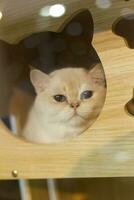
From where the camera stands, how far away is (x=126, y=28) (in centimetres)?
58

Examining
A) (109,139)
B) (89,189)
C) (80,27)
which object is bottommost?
(89,189)

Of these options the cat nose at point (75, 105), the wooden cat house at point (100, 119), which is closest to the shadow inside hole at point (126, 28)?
the wooden cat house at point (100, 119)

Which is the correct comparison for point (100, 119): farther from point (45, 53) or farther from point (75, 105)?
point (45, 53)

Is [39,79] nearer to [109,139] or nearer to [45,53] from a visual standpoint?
[45,53]

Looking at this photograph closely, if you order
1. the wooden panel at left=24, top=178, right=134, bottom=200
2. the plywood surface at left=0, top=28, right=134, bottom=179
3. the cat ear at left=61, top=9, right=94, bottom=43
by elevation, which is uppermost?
the cat ear at left=61, top=9, right=94, bottom=43

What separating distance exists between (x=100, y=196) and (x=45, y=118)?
17cm

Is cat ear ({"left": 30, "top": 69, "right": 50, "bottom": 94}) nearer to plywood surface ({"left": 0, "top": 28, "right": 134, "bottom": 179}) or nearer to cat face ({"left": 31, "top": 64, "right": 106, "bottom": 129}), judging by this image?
cat face ({"left": 31, "top": 64, "right": 106, "bottom": 129})

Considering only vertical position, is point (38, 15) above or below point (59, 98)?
above

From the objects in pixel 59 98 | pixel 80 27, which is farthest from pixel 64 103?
pixel 80 27

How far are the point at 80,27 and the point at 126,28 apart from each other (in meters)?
0.08

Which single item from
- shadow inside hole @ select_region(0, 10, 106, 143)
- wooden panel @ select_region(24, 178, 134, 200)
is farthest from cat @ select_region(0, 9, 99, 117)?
wooden panel @ select_region(24, 178, 134, 200)

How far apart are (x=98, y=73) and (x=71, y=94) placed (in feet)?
0.20

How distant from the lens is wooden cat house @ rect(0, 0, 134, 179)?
57 centimetres

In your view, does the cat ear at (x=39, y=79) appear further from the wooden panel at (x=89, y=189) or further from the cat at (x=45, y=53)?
the wooden panel at (x=89, y=189)
